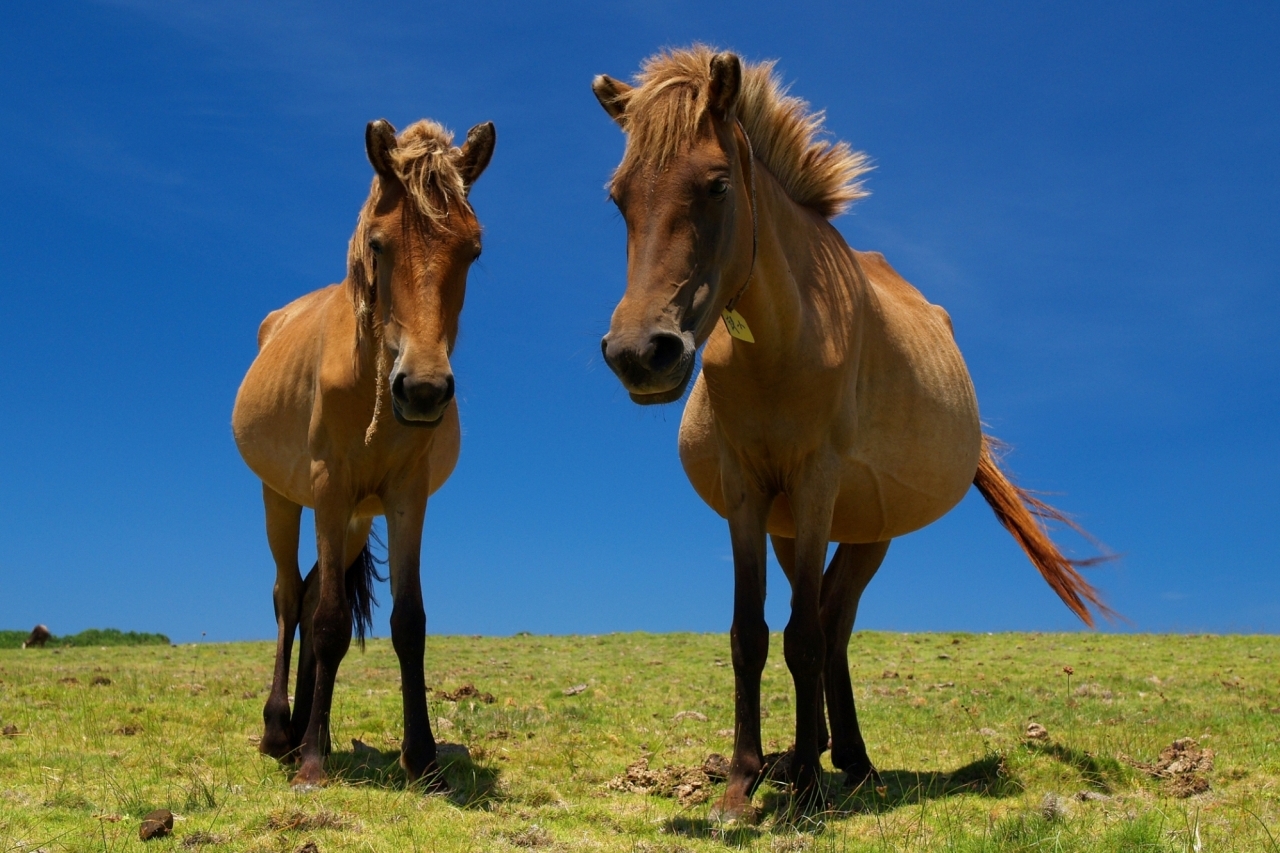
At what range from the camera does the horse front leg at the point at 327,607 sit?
625 centimetres

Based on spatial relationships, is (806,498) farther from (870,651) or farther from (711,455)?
(870,651)

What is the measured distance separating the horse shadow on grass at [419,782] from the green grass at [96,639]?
14.4m

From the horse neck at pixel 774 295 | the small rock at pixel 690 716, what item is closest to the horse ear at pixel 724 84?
the horse neck at pixel 774 295

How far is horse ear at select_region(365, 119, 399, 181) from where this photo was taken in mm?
5965

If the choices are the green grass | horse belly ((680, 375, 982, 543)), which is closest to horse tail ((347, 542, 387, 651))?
horse belly ((680, 375, 982, 543))

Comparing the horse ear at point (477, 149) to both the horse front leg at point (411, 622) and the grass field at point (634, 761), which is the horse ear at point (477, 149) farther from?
the grass field at point (634, 761)

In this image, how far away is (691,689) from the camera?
11.2 meters

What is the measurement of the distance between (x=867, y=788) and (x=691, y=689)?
5307 millimetres

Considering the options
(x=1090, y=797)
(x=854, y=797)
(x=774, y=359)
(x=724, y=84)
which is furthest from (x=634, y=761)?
(x=724, y=84)

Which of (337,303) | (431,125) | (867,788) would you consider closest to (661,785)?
(867,788)

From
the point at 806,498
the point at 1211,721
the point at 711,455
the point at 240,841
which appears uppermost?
the point at 711,455

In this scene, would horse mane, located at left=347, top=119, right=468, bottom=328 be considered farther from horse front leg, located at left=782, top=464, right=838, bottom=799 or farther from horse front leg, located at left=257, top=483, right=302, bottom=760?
horse front leg, located at left=257, top=483, right=302, bottom=760

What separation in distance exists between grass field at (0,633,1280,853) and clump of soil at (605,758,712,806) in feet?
0.05

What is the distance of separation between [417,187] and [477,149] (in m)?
0.63
